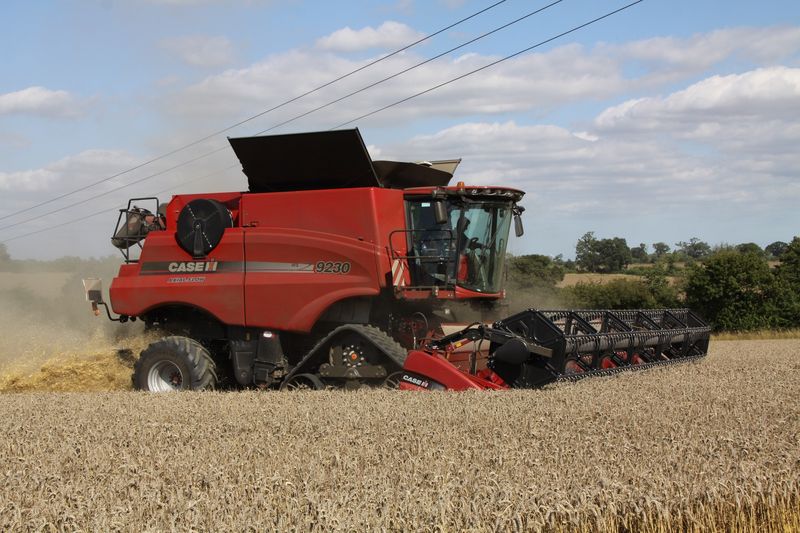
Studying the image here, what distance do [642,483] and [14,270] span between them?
62.9 feet

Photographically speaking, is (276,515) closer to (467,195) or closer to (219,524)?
(219,524)

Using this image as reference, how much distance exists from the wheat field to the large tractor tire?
2227 mm

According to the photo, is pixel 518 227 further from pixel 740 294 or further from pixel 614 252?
pixel 614 252

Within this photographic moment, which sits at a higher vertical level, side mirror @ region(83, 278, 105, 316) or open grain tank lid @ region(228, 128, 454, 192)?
open grain tank lid @ region(228, 128, 454, 192)

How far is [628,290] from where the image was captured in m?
34.6

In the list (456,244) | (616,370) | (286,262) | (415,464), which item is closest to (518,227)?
(456,244)

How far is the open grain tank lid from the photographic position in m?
9.04

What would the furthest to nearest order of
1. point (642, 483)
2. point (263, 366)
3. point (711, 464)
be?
point (263, 366) → point (711, 464) → point (642, 483)

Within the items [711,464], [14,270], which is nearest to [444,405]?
[711,464]

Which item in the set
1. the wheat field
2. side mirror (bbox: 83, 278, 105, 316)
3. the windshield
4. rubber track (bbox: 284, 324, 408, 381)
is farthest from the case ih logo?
the wheat field

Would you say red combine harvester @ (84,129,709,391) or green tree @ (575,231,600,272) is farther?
green tree @ (575,231,600,272)

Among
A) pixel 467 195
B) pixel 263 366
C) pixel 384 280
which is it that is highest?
pixel 467 195

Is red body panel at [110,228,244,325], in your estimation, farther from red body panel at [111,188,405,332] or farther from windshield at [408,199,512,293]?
windshield at [408,199,512,293]

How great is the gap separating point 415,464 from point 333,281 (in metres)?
4.64
